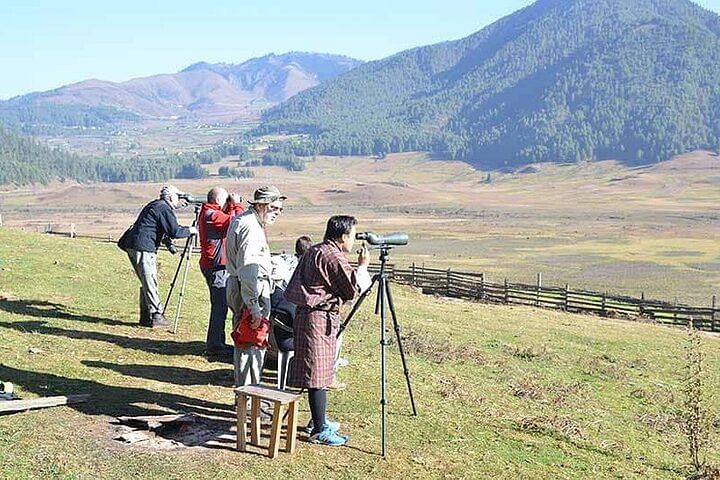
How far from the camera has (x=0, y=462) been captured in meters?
6.94

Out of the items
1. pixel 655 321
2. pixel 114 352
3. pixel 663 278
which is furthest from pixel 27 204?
pixel 114 352

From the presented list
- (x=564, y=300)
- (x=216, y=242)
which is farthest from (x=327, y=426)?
(x=564, y=300)

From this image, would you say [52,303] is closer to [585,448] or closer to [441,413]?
[441,413]

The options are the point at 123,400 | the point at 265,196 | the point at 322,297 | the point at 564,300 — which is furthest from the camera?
the point at 564,300

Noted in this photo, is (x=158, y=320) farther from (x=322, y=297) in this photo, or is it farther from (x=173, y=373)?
(x=322, y=297)

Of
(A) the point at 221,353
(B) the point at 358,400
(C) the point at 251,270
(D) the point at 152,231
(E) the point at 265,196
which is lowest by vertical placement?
(B) the point at 358,400

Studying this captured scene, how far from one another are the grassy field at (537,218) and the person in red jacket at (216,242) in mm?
38024

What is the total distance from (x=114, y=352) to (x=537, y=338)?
11.0m

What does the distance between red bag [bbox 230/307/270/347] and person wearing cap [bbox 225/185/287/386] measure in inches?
1.1

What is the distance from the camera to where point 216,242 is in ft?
34.2

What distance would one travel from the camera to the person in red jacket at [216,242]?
10.4m

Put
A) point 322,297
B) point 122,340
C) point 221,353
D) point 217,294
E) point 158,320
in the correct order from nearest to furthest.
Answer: point 322,297, point 217,294, point 221,353, point 122,340, point 158,320

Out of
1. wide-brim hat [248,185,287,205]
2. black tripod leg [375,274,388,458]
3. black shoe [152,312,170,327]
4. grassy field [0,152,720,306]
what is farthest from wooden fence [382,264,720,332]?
wide-brim hat [248,185,287,205]

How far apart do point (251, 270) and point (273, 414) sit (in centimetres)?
142
